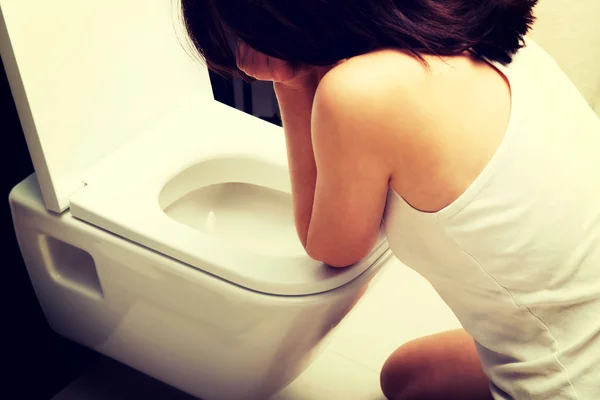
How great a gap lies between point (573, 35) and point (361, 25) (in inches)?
36.7

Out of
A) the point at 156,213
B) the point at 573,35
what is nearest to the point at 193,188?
the point at 156,213

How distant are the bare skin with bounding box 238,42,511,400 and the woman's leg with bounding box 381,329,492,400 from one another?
1.00ft

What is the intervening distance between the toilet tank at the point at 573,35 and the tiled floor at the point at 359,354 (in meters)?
0.58

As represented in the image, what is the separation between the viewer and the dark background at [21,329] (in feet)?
2.75

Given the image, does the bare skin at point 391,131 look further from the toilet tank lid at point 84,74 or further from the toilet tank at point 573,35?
the toilet tank at point 573,35

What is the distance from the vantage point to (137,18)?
849 millimetres

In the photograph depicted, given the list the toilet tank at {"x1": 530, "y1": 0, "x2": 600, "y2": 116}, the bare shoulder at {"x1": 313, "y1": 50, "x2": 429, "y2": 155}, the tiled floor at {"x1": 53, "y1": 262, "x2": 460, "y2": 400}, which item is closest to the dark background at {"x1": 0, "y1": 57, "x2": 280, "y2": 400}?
the tiled floor at {"x1": 53, "y1": 262, "x2": 460, "y2": 400}

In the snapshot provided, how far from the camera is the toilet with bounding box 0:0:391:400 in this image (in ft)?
2.32

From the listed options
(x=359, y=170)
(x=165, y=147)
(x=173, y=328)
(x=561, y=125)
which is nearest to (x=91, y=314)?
(x=173, y=328)

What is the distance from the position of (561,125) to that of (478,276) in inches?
6.5

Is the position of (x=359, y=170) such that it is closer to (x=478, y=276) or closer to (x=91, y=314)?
(x=478, y=276)

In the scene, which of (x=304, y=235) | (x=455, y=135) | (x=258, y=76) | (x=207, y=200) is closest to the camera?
(x=455, y=135)

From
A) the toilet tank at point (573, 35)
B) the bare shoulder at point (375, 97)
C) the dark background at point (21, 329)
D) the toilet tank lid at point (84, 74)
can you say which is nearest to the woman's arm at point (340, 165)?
the bare shoulder at point (375, 97)

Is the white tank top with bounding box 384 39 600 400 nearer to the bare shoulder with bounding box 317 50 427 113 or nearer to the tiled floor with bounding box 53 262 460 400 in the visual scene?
the bare shoulder with bounding box 317 50 427 113
